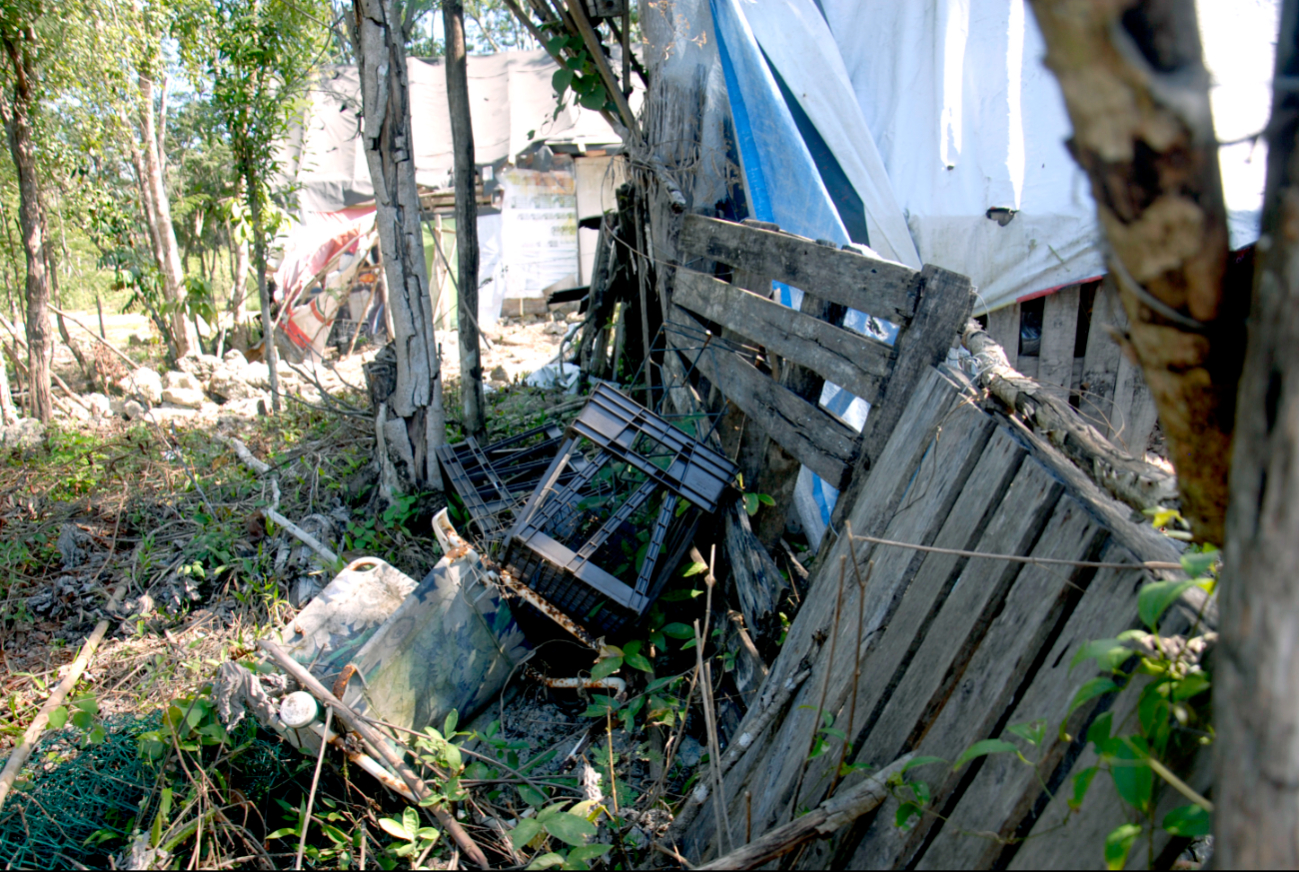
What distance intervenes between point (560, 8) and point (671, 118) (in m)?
1.07

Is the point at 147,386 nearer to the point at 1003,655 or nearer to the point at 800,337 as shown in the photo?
the point at 800,337

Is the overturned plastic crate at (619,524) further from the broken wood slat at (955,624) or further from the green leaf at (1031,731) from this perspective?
the green leaf at (1031,731)

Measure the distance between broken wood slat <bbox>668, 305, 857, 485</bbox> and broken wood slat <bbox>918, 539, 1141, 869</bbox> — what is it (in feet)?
3.99

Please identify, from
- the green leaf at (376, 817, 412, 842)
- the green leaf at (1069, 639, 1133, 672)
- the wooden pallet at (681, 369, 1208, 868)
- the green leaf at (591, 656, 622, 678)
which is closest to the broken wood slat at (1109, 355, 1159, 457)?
the wooden pallet at (681, 369, 1208, 868)

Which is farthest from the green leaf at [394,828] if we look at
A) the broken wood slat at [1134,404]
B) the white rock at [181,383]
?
the white rock at [181,383]

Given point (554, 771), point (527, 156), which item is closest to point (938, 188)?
point (554, 771)

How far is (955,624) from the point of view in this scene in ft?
4.89

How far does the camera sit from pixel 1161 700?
→ 897mm

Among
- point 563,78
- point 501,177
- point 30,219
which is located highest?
point 501,177

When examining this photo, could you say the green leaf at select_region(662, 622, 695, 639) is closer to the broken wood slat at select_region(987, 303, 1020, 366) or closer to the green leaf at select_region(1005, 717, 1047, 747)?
the green leaf at select_region(1005, 717, 1047, 747)

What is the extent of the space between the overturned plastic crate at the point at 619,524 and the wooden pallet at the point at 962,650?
2.78ft

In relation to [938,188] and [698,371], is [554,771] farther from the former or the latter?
[938,188]

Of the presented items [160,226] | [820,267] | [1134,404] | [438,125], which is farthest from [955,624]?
[438,125]

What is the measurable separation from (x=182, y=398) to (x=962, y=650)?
347 inches
